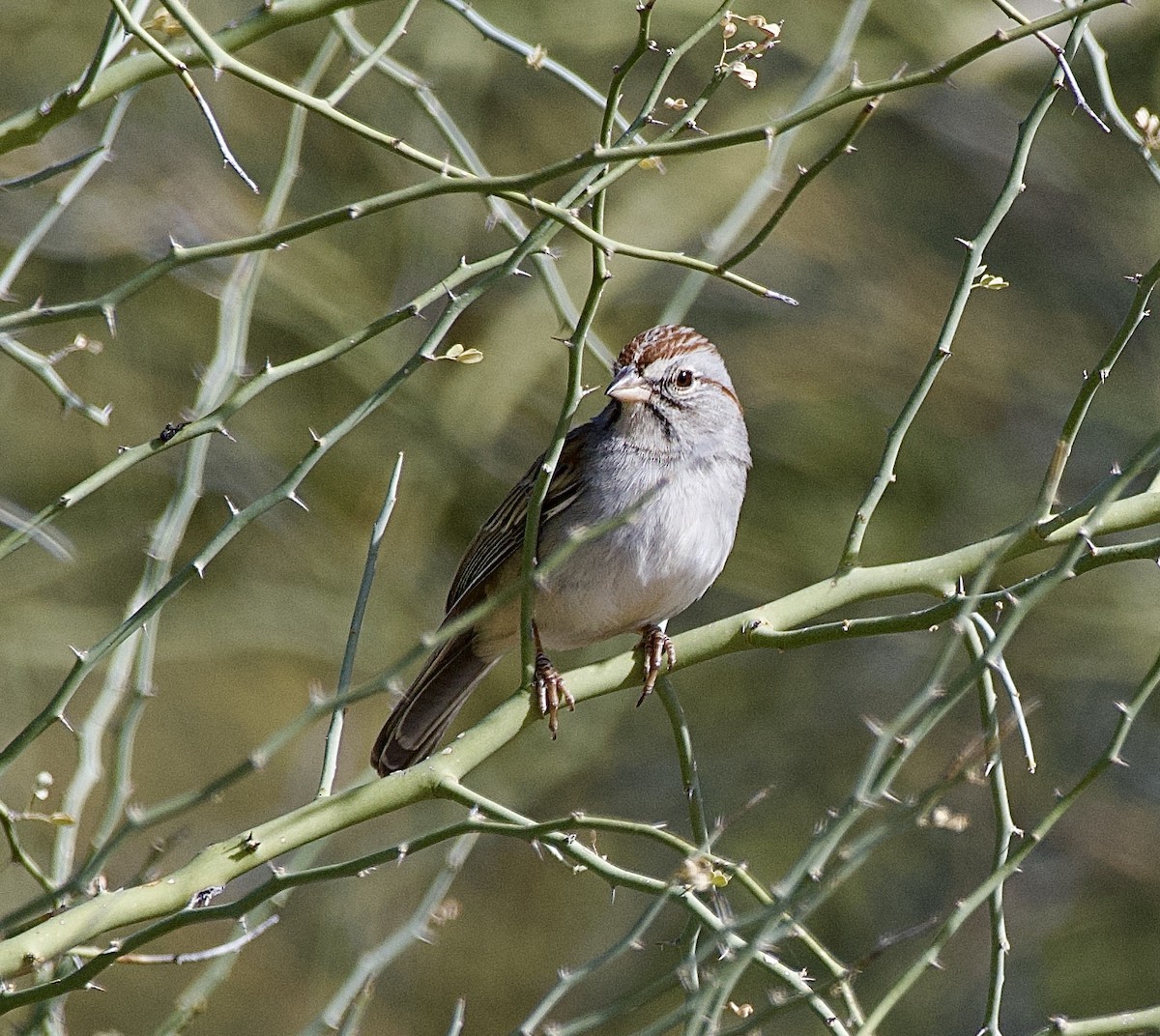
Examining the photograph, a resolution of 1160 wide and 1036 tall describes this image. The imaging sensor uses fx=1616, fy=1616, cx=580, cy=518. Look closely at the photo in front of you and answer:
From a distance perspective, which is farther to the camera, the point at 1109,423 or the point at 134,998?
the point at 134,998

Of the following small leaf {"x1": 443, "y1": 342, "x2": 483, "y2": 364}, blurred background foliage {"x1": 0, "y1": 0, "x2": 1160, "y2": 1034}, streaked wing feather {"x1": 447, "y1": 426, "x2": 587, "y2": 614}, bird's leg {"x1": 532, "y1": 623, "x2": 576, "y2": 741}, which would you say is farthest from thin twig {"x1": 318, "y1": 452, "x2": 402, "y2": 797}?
blurred background foliage {"x1": 0, "y1": 0, "x2": 1160, "y2": 1034}

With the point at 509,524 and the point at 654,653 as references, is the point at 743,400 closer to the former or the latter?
the point at 509,524

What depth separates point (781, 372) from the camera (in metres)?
7.73

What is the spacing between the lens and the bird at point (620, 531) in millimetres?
4559

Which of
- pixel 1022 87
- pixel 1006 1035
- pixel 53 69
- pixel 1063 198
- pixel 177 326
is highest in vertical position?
pixel 53 69

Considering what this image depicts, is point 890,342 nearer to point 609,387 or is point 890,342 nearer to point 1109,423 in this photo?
point 1109,423

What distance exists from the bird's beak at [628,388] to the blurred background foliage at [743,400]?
2148mm

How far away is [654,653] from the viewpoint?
153 inches

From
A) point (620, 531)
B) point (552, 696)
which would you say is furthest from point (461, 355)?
point (620, 531)

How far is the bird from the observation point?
15.0ft

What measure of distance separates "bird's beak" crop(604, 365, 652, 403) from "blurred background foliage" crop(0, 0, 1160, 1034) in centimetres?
215

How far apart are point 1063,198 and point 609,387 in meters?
4.07

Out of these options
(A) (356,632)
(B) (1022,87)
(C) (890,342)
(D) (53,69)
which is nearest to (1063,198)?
(B) (1022,87)

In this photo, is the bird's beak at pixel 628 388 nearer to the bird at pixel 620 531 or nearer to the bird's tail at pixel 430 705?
the bird at pixel 620 531
